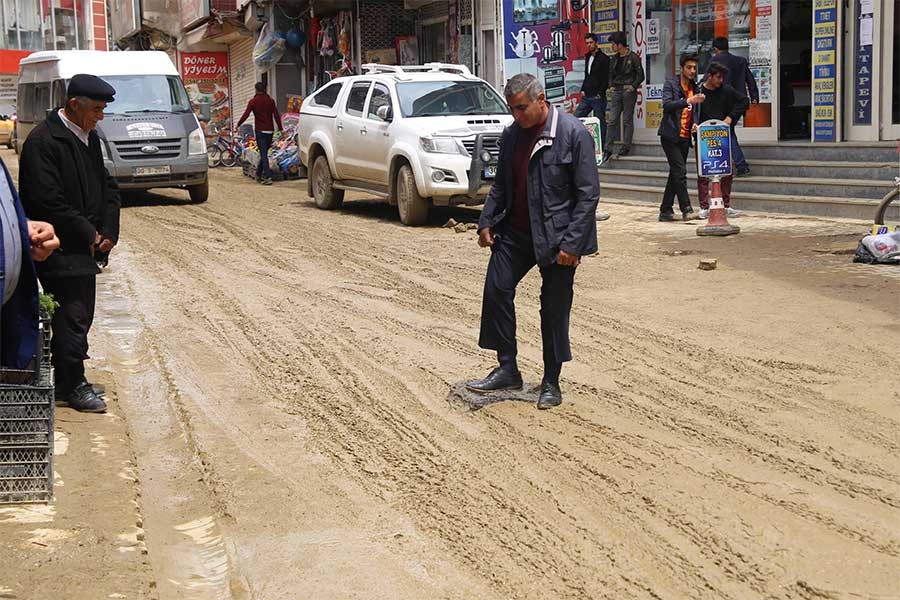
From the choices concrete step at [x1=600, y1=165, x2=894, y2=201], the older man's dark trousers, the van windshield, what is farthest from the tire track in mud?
the van windshield

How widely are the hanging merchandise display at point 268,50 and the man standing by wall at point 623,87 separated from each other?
1381 centimetres

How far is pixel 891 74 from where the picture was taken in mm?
15773

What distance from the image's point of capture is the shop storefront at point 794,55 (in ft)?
52.0

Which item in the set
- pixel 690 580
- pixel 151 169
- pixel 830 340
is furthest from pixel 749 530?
pixel 151 169

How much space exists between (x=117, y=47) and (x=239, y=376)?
51.4 meters

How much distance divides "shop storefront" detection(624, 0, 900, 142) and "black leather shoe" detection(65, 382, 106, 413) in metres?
11.7

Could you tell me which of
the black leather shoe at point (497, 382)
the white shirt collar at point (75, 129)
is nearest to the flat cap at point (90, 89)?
the white shirt collar at point (75, 129)

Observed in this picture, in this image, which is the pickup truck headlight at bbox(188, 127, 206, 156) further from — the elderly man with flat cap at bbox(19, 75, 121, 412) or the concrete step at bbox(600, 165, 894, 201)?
the elderly man with flat cap at bbox(19, 75, 121, 412)

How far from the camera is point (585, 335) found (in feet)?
29.9

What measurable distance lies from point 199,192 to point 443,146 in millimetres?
5649

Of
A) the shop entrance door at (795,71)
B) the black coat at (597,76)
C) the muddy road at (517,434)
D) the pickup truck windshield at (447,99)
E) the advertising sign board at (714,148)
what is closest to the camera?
the muddy road at (517,434)

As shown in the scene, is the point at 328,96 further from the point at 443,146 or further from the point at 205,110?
the point at 205,110

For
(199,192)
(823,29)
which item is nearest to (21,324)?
(823,29)

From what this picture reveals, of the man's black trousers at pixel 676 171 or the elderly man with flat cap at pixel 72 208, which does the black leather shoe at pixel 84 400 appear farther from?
the man's black trousers at pixel 676 171
